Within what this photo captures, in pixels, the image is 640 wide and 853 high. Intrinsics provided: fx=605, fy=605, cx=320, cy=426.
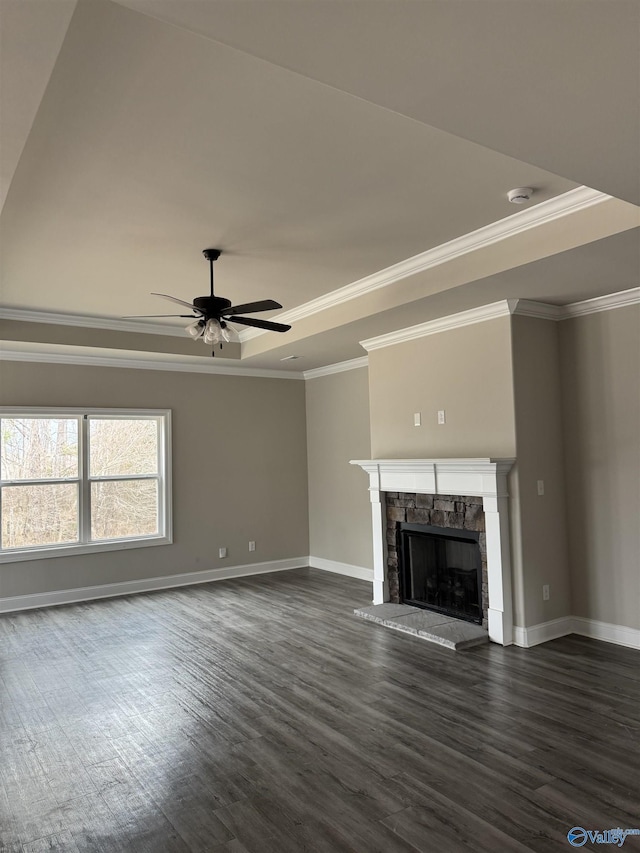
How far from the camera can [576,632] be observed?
Answer: 4867 millimetres

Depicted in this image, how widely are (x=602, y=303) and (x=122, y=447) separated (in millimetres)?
5106

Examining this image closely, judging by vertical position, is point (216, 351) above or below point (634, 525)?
above

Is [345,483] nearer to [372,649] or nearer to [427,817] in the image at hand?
[372,649]

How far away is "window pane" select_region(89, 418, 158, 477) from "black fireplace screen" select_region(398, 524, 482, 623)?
10.3 feet

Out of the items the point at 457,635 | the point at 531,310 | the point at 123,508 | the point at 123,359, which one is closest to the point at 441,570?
the point at 457,635

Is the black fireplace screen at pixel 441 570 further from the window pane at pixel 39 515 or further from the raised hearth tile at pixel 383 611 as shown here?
the window pane at pixel 39 515

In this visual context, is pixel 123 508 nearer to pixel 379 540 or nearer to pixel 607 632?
pixel 379 540

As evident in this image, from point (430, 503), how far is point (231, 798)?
3.20 m

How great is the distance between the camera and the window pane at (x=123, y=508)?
21.9 ft

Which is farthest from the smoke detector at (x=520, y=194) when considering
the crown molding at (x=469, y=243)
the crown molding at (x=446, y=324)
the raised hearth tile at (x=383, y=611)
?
the raised hearth tile at (x=383, y=611)

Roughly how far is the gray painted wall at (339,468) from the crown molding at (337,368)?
6 centimetres

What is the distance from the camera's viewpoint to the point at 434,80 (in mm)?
1891

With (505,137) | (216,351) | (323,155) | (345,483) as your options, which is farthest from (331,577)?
(505,137)

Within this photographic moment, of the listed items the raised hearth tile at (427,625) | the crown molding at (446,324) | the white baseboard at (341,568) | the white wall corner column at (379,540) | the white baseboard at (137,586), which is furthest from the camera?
the white baseboard at (341,568)
